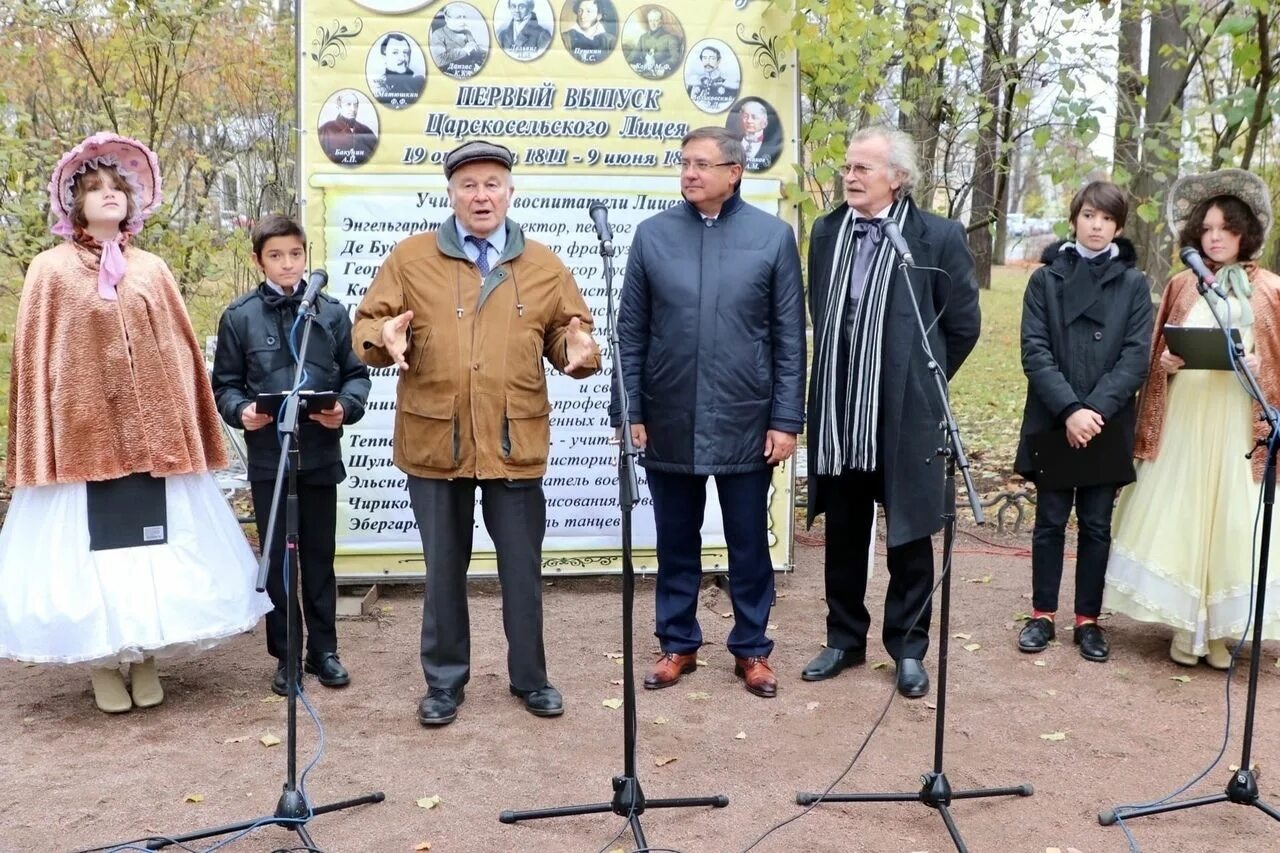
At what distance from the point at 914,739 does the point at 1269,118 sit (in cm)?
417

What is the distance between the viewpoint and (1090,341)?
16.3 feet

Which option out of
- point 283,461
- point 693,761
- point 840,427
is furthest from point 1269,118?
point 283,461

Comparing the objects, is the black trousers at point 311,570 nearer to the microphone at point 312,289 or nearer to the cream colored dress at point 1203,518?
the microphone at point 312,289

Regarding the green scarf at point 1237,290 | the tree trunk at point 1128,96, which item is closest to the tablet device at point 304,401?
the green scarf at point 1237,290

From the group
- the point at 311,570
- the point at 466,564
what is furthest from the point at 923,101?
the point at 311,570

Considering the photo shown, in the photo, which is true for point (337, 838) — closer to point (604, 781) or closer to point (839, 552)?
point (604, 781)

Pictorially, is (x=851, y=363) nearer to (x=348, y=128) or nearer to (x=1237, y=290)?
(x=1237, y=290)

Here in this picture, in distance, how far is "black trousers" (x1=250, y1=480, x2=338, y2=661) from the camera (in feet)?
15.4

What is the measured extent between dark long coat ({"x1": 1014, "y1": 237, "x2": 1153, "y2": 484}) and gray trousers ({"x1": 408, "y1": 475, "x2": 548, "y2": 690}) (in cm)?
211

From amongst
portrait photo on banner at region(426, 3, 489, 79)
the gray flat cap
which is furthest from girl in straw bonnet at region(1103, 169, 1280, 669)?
portrait photo on banner at region(426, 3, 489, 79)

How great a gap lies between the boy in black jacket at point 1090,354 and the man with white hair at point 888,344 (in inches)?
22.1

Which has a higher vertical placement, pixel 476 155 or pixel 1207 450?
pixel 476 155

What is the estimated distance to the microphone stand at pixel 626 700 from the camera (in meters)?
3.43

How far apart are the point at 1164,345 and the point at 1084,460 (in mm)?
582
